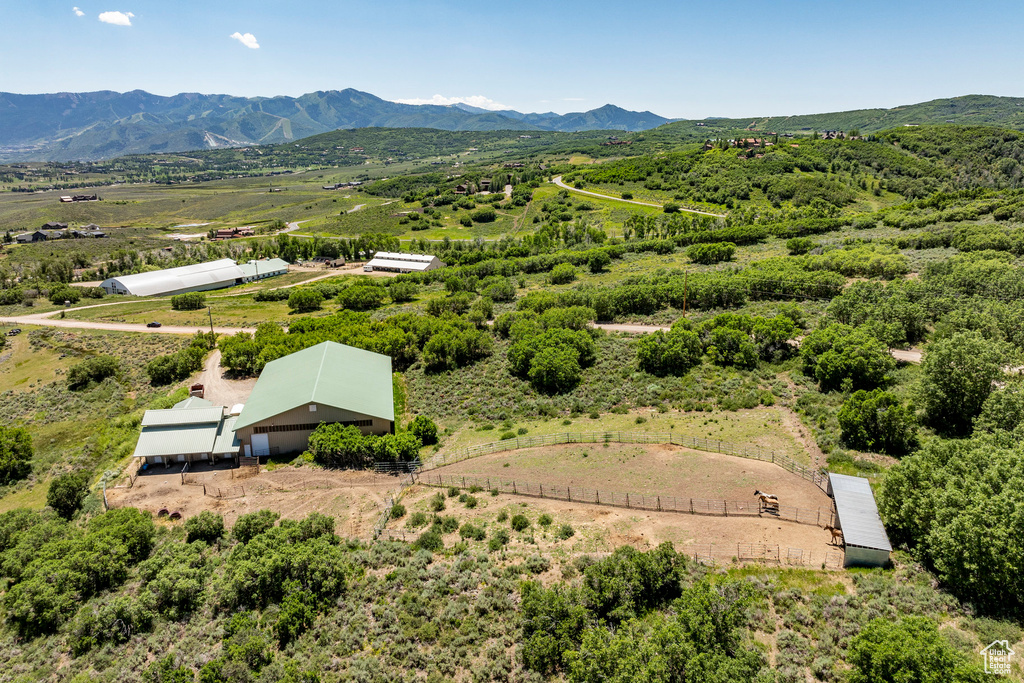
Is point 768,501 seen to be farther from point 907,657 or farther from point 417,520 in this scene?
point 417,520

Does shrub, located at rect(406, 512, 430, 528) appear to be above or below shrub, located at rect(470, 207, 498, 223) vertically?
below

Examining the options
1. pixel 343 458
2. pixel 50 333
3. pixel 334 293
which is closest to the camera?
pixel 343 458

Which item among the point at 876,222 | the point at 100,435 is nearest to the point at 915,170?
the point at 876,222

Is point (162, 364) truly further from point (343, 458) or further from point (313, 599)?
point (313, 599)

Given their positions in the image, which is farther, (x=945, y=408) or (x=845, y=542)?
(x=945, y=408)

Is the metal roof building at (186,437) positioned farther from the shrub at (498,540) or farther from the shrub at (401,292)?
the shrub at (401,292)

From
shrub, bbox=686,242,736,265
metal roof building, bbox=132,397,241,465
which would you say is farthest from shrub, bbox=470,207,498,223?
metal roof building, bbox=132,397,241,465

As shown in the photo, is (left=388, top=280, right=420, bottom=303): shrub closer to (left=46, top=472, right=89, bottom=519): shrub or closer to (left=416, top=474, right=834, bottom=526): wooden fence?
(left=46, top=472, right=89, bottom=519): shrub
